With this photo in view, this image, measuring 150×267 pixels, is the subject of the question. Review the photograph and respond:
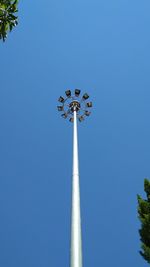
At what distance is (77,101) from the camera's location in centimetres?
1650

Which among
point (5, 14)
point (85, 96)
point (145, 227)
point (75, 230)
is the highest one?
point (85, 96)

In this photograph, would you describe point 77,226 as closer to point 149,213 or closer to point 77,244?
point 77,244

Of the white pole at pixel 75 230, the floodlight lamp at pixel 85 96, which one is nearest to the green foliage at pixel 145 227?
the floodlight lamp at pixel 85 96

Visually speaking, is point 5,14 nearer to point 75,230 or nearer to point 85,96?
point 75,230

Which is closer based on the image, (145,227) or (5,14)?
(5,14)

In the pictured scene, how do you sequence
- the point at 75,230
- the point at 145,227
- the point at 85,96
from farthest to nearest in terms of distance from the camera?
the point at 85,96 < the point at 145,227 < the point at 75,230

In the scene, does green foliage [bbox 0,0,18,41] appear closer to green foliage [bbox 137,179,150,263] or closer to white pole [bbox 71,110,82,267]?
white pole [bbox 71,110,82,267]

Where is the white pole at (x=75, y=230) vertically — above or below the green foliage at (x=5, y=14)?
below

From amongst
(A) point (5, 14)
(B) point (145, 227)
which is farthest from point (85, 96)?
(A) point (5, 14)

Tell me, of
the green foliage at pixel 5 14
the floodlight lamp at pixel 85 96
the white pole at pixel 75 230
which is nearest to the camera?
the white pole at pixel 75 230

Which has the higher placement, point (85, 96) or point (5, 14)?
point (85, 96)

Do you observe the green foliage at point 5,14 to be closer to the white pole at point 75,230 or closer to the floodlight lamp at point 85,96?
the white pole at point 75,230

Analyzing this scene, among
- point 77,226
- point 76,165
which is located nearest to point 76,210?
point 77,226

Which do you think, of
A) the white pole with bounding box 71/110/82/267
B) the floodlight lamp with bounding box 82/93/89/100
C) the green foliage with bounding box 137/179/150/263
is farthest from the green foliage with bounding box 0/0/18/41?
the green foliage with bounding box 137/179/150/263
